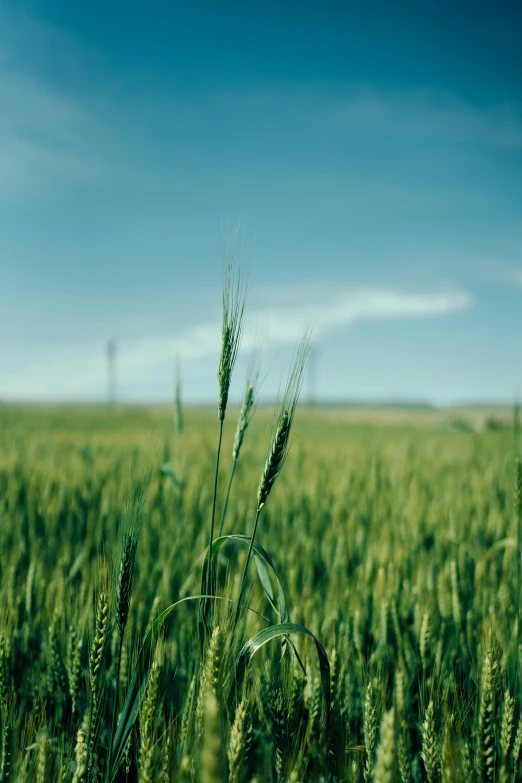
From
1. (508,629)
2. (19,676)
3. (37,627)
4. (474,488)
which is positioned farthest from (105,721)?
(474,488)

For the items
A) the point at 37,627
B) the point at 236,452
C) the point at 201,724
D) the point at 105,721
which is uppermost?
the point at 236,452

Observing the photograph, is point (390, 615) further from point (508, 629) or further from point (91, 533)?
point (91, 533)

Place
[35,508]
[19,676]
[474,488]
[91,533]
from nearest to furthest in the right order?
[19,676] → [91,533] → [35,508] → [474,488]

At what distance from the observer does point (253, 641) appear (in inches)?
42.0

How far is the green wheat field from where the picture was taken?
3.29 ft

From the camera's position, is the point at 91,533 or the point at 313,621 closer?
the point at 313,621

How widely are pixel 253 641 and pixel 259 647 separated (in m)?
0.02

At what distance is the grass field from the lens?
3.31 ft

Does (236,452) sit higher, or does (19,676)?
(236,452)

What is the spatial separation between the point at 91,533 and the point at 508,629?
7.95 feet

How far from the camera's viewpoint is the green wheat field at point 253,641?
100cm

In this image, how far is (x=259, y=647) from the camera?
3.50 feet

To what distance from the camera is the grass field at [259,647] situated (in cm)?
101

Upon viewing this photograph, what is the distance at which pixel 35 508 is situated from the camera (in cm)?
357
